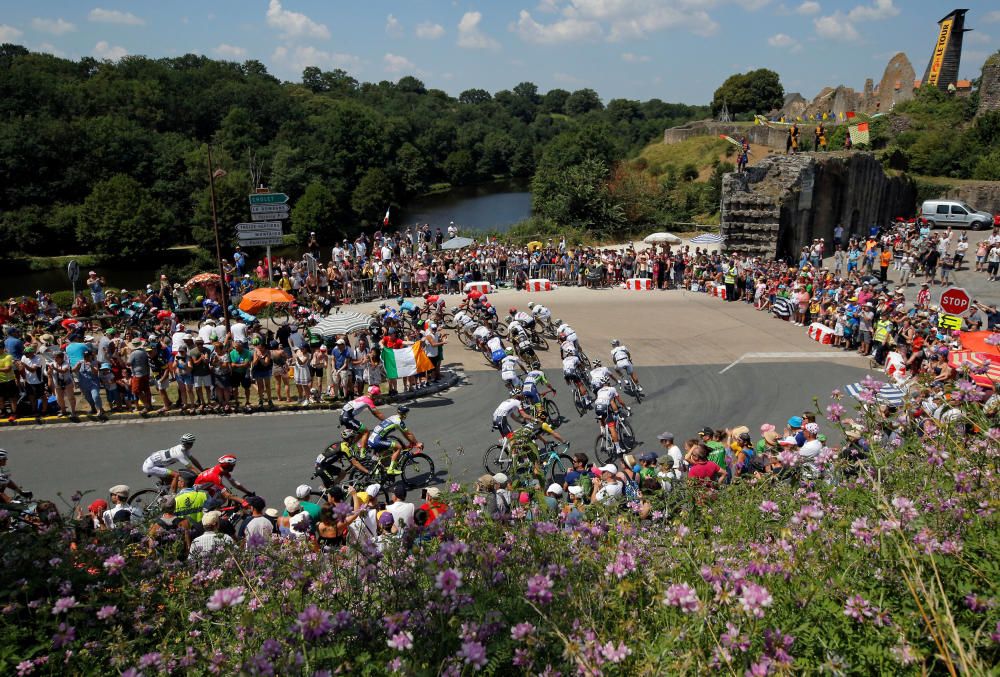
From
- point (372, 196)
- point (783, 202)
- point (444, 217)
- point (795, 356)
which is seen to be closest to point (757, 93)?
point (444, 217)

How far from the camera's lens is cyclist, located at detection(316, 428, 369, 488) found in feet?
34.3

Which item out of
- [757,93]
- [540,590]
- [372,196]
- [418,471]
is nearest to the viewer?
[540,590]

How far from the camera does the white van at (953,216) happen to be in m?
34.7

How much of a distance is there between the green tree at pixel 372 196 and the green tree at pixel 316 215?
4.28 meters

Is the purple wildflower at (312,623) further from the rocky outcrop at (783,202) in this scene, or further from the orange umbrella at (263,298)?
the rocky outcrop at (783,202)

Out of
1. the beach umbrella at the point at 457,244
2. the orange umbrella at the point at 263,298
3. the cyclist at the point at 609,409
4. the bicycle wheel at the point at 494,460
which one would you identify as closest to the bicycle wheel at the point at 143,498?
the bicycle wheel at the point at 494,460

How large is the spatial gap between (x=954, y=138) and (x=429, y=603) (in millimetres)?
54854

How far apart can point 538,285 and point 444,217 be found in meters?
51.1

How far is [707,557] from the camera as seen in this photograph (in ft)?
13.6

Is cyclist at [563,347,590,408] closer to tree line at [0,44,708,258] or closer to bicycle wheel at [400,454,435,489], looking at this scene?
bicycle wheel at [400,454,435,489]

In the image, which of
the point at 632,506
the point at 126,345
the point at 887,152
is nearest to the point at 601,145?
the point at 887,152

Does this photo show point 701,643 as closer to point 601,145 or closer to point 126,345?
point 126,345

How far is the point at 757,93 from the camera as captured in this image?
87875 mm

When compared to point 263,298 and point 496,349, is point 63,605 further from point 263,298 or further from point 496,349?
point 263,298
